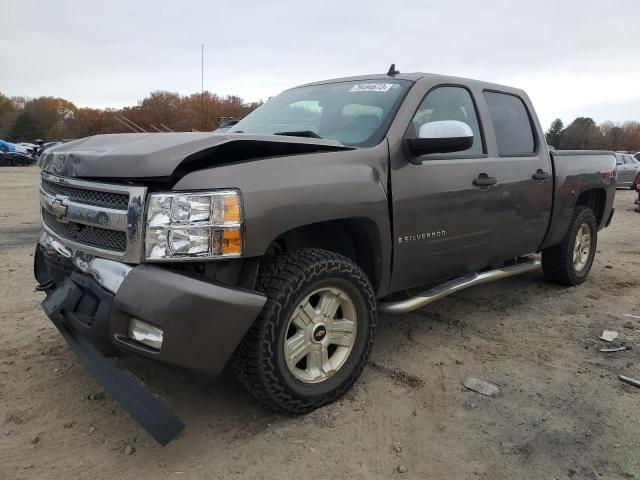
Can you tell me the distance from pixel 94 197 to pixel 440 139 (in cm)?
190

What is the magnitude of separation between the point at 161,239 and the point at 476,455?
1764mm

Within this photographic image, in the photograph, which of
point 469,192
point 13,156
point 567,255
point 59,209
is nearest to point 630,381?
point 469,192

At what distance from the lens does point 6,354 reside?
137 inches

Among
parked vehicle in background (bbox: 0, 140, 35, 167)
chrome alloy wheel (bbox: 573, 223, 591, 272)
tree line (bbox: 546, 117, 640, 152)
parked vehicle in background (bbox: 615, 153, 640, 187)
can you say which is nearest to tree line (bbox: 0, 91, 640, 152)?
tree line (bbox: 546, 117, 640, 152)

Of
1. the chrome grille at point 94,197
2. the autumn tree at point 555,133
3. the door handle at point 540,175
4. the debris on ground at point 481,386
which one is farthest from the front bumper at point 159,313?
the autumn tree at point 555,133

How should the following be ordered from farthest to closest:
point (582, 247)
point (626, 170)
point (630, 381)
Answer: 1. point (626, 170)
2. point (582, 247)
3. point (630, 381)

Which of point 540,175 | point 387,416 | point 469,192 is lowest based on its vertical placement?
point 387,416

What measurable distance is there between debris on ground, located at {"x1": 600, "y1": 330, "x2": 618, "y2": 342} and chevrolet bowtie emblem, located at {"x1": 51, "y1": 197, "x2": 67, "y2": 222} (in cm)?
379

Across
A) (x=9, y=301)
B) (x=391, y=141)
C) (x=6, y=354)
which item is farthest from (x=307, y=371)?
(x=9, y=301)

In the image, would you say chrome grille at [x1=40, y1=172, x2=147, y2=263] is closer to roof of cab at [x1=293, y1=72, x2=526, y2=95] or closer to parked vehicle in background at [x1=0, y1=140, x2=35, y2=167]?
roof of cab at [x1=293, y1=72, x2=526, y2=95]

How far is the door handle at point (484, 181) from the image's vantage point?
3710mm

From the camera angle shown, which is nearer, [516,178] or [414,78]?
[414,78]

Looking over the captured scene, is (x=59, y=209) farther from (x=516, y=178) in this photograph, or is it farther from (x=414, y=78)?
(x=516, y=178)

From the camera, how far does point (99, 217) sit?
2492 mm
